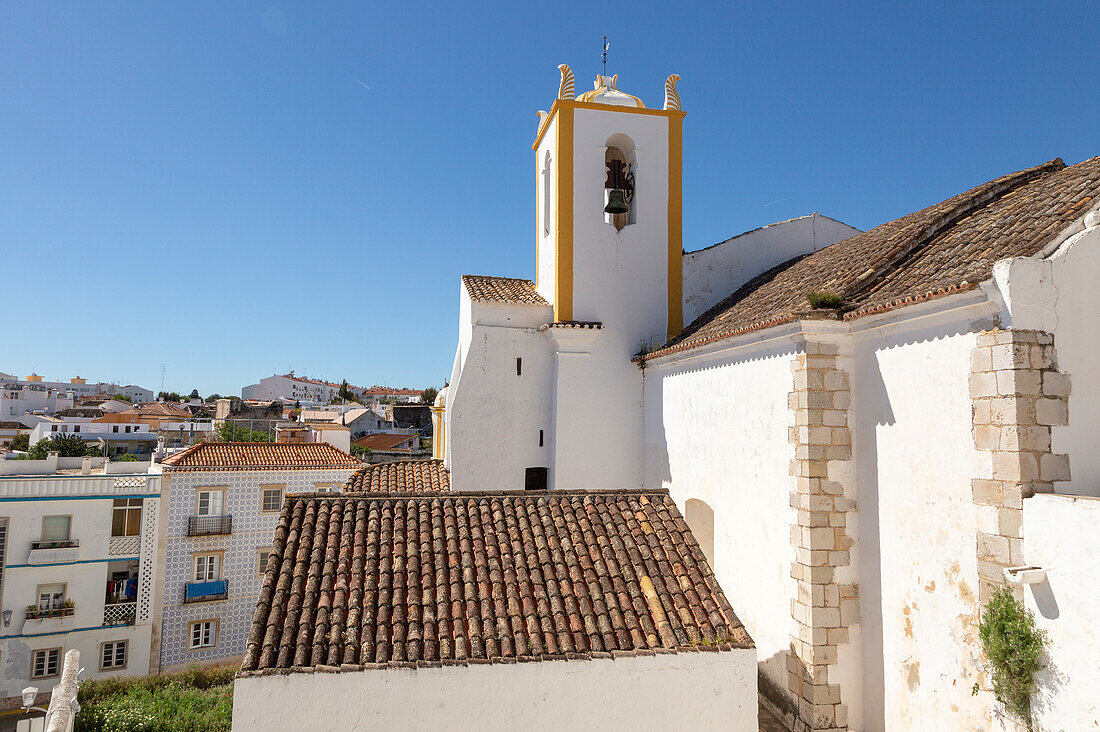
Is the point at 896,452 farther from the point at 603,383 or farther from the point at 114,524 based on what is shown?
the point at 114,524

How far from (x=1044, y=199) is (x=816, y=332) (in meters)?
2.34

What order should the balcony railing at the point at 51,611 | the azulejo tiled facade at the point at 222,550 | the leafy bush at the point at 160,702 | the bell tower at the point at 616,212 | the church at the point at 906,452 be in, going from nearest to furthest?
the church at the point at 906,452 → the bell tower at the point at 616,212 → the leafy bush at the point at 160,702 → the balcony railing at the point at 51,611 → the azulejo tiled facade at the point at 222,550

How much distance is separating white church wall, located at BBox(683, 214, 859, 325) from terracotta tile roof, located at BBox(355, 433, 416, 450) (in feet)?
102

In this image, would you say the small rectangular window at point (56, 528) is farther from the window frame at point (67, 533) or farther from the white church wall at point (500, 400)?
the white church wall at point (500, 400)

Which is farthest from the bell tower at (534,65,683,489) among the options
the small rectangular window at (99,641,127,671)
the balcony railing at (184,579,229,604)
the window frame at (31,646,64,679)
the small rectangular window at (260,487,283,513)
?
the window frame at (31,646,64,679)

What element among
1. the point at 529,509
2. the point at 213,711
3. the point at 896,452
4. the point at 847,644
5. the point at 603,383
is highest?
the point at 603,383

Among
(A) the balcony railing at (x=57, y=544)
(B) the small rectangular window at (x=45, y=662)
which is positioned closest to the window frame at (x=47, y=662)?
(B) the small rectangular window at (x=45, y=662)

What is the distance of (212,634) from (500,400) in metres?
16.1

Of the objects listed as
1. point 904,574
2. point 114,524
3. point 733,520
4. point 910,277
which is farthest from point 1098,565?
point 114,524

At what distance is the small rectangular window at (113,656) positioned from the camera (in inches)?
776

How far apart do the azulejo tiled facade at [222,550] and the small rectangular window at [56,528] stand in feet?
8.54

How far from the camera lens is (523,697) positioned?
15.4 feet

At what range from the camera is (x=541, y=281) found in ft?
42.0

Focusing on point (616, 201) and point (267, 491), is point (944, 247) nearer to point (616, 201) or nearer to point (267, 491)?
point (616, 201)
